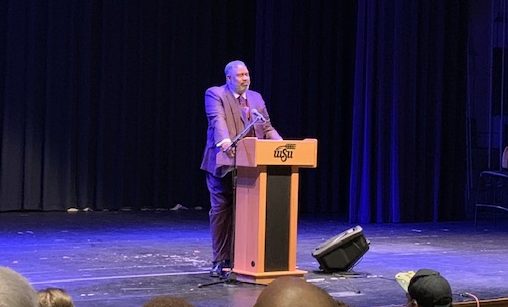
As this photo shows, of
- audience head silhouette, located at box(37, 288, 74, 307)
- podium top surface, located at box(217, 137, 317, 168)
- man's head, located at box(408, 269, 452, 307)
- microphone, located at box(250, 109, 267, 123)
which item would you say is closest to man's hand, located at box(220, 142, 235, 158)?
podium top surface, located at box(217, 137, 317, 168)

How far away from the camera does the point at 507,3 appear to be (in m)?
10.9

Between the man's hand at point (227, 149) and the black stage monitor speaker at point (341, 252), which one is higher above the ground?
the man's hand at point (227, 149)

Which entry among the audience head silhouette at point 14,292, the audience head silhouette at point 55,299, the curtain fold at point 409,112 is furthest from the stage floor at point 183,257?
the audience head silhouette at point 14,292

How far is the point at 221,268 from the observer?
5.54 metres

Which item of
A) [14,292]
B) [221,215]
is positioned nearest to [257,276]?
[221,215]

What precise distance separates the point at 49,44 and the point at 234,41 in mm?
2307

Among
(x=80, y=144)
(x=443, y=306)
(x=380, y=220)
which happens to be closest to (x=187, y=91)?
(x=80, y=144)

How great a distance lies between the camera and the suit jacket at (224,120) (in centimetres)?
538

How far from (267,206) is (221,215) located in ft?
1.30

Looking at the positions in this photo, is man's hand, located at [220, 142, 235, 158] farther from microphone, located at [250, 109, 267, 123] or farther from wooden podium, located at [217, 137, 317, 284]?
microphone, located at [250, 109, 267, 123]

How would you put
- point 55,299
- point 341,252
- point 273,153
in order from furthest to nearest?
point 341,252 → point 273,153 → point 55,299

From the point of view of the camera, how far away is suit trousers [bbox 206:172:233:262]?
5.53 m

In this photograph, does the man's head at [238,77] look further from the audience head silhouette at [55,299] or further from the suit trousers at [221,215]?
the audience head silhouette at [55,299]

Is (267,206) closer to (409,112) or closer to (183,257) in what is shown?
(183,257)
